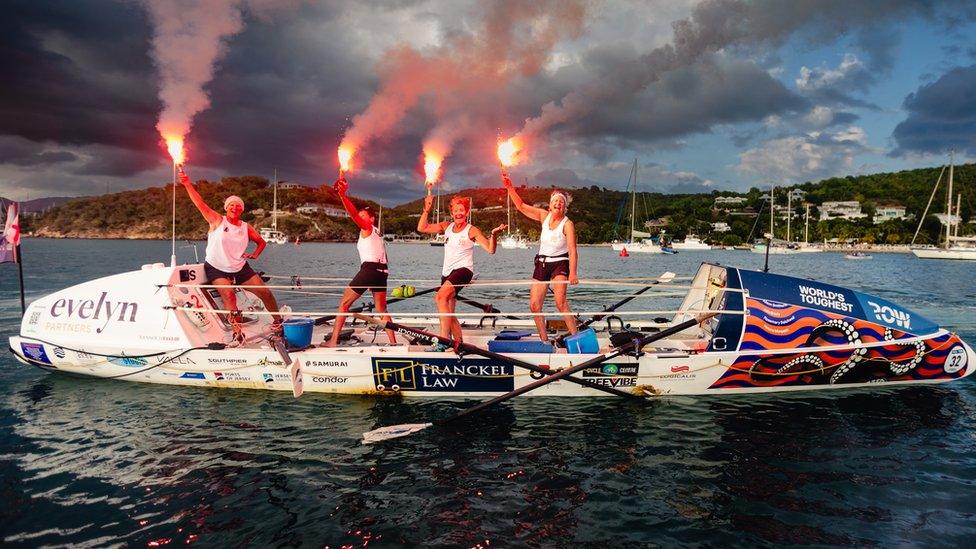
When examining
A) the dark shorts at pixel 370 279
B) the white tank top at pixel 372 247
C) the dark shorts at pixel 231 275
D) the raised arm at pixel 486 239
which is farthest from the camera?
the dark shorts at pixel 231 275

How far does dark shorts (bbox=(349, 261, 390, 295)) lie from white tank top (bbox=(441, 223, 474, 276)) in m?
1.12

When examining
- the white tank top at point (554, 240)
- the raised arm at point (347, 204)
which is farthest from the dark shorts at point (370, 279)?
the white tank top at point (554, 240)

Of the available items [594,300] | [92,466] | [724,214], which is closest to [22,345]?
[92,466]

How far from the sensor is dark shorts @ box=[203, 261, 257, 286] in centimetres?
968

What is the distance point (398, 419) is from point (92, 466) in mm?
3974

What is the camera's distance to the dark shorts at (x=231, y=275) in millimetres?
9680

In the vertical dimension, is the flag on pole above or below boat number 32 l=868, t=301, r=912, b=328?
above

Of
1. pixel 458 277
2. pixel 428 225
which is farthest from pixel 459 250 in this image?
pixel 428 225

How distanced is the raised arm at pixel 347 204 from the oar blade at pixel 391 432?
353 cm

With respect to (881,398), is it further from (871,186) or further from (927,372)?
(871,186)

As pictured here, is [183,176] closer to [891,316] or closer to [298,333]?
[298,333]

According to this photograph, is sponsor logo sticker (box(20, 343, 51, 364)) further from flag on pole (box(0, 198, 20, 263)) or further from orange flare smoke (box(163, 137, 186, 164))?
orange flare smoke (box(163, 137, 186, 164))

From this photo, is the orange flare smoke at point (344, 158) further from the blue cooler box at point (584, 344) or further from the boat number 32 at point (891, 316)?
the boat number 32 at point (891, 316)

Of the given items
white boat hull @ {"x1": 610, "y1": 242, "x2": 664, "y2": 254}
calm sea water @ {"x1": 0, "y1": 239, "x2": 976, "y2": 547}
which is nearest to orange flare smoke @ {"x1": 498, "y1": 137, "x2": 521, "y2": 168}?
calm sea water @ {"x1": 0, "y1": 239, "x2": 976, "y2": 547}
